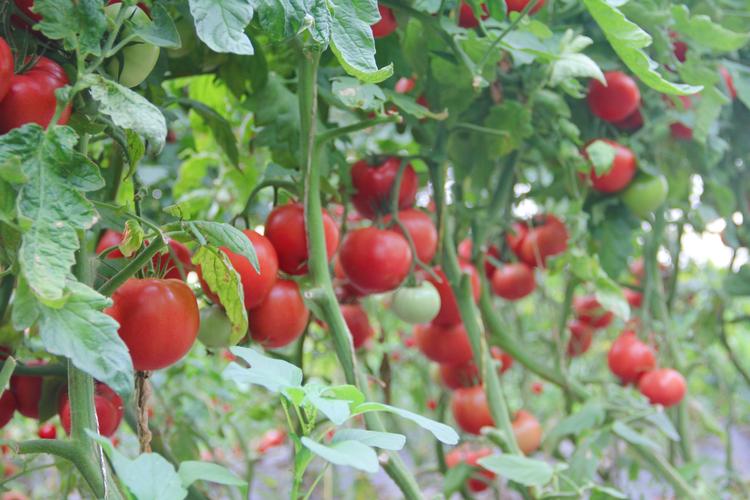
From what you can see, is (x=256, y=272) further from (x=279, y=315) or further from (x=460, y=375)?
(x=460, y=375)

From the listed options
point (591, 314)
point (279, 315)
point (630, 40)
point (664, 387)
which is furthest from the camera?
point (591, 314)

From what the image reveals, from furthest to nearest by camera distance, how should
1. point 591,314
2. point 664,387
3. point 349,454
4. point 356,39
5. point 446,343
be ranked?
point 591,314 → point 664,387 → point 446,343 → point 356,39 → point 349,454

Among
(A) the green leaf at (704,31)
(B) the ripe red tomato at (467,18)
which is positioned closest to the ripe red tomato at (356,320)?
(B) the ripe red tomato at (467,18)

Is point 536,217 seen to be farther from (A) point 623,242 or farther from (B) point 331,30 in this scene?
(B) point 331,30

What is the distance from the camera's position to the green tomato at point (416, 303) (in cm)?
93

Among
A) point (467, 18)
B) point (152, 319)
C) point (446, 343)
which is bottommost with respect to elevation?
point (446, 343)

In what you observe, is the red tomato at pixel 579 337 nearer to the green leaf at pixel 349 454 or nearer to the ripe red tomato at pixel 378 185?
the ripe red tomato at pixel 378 185

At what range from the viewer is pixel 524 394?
183cm

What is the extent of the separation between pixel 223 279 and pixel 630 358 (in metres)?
0.97

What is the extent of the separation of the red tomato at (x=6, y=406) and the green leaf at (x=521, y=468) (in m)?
0.48

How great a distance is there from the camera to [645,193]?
1.12m

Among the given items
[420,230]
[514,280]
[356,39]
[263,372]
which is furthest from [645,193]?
[263,372]

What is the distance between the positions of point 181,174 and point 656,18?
0.73 metres

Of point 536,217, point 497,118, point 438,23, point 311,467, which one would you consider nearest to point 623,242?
point 536,217
